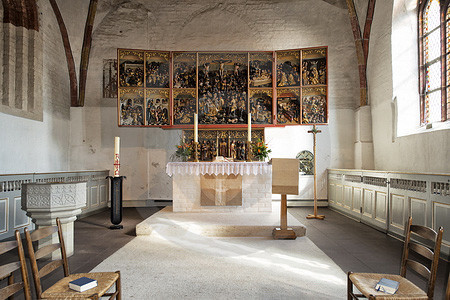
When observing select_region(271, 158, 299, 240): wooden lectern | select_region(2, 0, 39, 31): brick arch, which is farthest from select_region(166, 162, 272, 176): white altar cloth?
select_region(2, 0, 39, 31): brick arch

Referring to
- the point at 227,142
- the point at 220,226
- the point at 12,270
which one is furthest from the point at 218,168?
the point at 12,270

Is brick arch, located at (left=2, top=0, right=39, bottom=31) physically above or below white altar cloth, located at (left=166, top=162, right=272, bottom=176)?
above

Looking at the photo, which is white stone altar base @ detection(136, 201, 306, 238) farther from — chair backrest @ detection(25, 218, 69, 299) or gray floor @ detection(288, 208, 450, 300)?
chair backrest @ detection(25, 218, 69, 299)

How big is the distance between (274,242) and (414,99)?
5.83 meters

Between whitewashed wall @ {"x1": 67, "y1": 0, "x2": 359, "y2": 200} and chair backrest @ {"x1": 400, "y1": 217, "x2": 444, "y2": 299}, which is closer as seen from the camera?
chair backrest @ {"x1": 400, "y1": 217, "x2": 444, "y2": 299}

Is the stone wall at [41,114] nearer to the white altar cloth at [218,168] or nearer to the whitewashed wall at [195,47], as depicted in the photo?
the whitewashed wall at [195,47]

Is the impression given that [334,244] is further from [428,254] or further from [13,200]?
[13,200]

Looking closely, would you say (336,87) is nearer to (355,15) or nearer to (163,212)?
(355,15)

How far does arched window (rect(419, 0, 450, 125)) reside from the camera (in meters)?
7.51

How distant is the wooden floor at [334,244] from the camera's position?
4664mm

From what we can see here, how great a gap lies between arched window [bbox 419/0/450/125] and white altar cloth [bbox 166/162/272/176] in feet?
15.0

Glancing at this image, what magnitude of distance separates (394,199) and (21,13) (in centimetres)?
1095

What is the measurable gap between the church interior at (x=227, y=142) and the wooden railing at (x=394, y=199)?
0.04 meters

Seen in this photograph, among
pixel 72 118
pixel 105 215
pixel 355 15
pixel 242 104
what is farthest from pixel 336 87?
pixel 72 118
